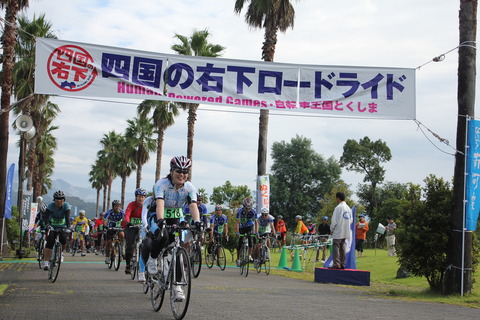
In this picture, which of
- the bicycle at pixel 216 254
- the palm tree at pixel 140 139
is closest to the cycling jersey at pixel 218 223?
the bicycle at pixel 216 254

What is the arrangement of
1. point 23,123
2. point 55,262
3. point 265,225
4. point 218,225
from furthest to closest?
point 218,225 → point 23,123 → point 265,225 → point 55,262

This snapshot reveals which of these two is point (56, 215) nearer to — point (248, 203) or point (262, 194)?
point (248, 203)

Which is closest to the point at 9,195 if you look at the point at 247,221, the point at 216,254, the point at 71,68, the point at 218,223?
the point at 218,223

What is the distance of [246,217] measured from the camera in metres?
18.0

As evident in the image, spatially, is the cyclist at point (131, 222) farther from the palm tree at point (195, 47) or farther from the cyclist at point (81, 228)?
the palm tree at point (195, 47)

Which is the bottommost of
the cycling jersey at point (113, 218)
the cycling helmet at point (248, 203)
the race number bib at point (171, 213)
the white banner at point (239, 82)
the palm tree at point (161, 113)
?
the cycling jersey at point (113, 218)

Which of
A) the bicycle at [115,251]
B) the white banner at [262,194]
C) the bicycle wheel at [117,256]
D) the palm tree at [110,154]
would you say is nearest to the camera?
the bicycle wheel at [117,256]

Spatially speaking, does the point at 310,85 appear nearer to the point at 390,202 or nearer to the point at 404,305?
the point at 404,305

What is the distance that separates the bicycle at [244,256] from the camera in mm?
16688

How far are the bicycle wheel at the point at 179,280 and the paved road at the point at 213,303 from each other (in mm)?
358

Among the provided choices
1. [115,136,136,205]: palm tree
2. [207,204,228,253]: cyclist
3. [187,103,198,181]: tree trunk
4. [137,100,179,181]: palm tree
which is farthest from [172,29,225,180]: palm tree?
[115,136,136,205]: palm tree

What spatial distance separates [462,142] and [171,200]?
6.76 m

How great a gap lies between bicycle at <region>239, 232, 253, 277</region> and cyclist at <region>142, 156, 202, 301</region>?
792cm

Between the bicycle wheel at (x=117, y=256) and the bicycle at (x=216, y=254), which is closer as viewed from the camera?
the bicycle wheel at (x=117, y=256)
